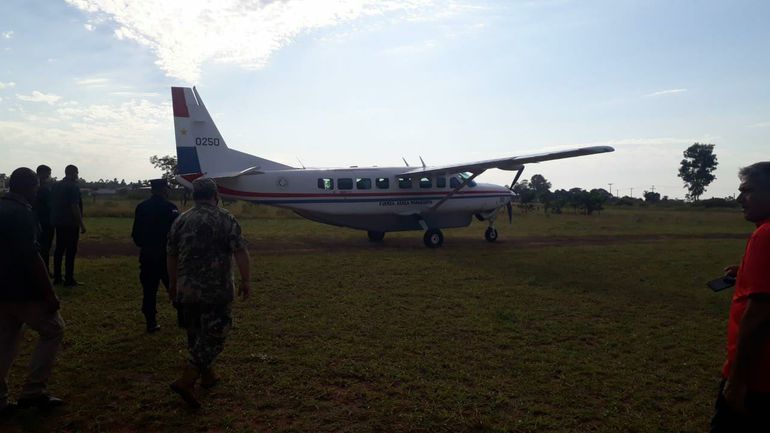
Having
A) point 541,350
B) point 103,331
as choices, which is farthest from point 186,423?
point 541,350

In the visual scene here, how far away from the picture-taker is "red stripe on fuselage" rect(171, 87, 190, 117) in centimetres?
1506

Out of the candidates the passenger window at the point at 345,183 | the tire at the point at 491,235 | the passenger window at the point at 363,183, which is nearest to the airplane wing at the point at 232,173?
the passenger window at the point at 345,183

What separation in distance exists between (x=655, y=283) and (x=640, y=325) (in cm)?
371

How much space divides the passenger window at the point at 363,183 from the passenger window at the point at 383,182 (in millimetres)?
303

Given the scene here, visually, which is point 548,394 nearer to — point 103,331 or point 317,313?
point 317,313

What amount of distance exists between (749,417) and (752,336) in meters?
0.46

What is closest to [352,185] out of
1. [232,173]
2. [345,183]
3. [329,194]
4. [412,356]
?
[345,183]

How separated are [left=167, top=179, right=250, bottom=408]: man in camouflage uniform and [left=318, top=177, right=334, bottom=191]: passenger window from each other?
11634 millimetres

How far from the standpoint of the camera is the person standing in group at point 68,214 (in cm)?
881

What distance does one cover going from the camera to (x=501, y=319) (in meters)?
7.36

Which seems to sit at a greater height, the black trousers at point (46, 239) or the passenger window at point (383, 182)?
the passenger window at point (383, 182)

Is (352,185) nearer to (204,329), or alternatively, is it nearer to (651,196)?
(204,329)

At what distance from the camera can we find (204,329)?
4.41 m

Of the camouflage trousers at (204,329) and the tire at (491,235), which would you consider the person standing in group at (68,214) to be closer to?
the camouflage trousers at (204,329)
